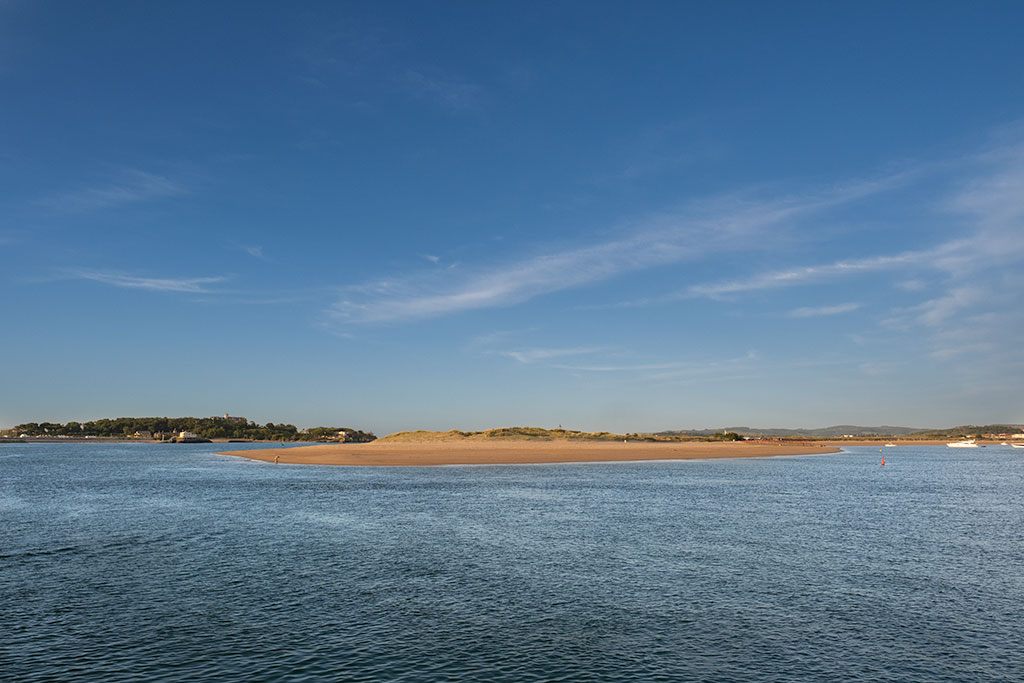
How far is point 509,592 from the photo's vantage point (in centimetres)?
2355

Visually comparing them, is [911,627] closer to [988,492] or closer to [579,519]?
[579,519]

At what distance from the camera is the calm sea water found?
54.4 feet

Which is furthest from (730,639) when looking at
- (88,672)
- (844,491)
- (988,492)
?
(988,492)

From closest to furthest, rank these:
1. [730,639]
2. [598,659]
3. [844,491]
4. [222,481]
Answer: [598,659]
[730,639]
[844,491]
[222,481]

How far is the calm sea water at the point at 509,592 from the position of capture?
16594 millimetres

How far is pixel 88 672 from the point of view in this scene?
15.6 m

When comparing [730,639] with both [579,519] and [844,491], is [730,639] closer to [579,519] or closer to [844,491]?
[579,519]

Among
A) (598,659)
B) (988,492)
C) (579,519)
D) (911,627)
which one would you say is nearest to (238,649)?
(598,659)

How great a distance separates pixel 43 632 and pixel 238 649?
6.63 metres

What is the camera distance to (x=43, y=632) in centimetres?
1872

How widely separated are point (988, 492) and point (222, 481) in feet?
282

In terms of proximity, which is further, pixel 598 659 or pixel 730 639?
pixel 730 639

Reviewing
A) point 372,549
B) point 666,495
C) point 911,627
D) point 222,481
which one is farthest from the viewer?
point 222,481

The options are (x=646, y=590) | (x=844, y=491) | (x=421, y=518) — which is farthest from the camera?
(x=844, y=491)
